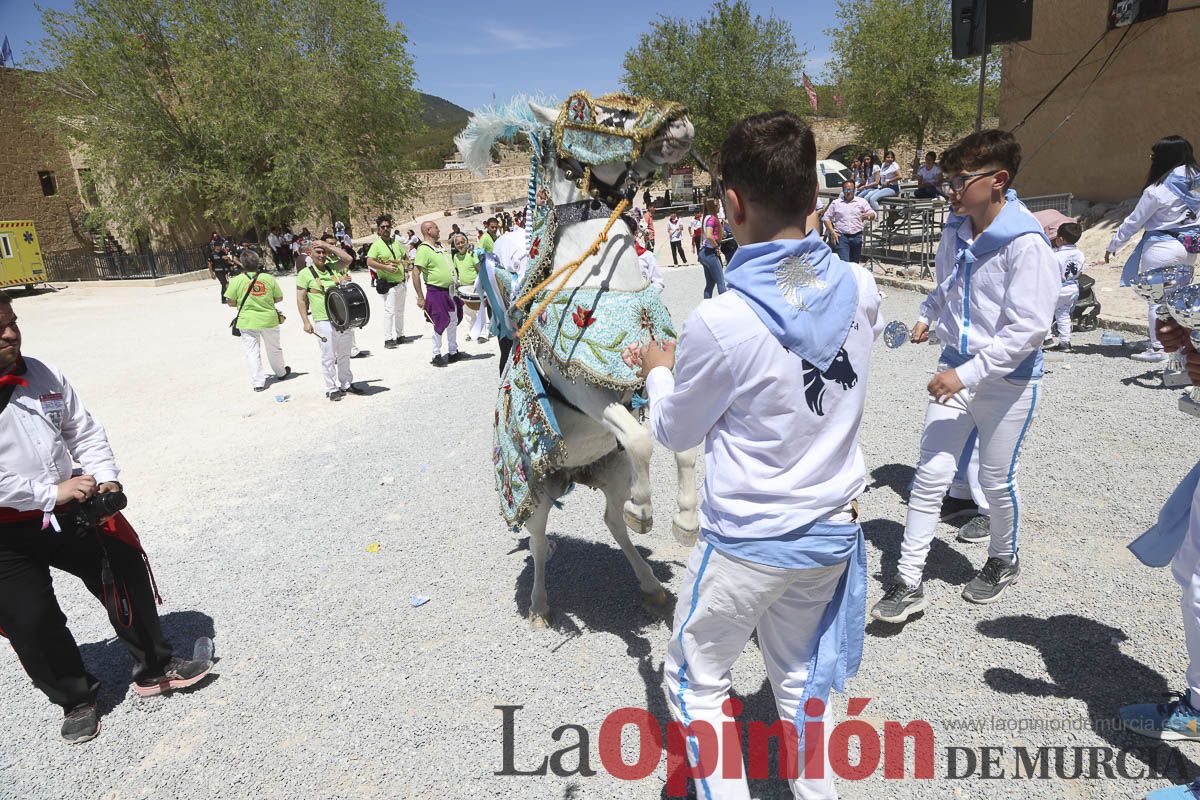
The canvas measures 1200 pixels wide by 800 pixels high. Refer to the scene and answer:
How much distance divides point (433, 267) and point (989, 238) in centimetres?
830

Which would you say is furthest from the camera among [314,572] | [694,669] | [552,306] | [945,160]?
[314,572]

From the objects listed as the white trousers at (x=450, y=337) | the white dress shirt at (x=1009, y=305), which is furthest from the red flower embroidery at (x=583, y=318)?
the white trousers at (x=450, y=337)

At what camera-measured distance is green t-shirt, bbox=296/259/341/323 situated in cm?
887

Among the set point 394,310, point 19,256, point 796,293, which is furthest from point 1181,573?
point 19,256

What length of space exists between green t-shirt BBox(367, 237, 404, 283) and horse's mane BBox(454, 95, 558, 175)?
7828 millimetres

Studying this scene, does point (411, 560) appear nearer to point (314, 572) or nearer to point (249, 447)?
point (314, 572)

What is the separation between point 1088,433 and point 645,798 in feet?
15.5

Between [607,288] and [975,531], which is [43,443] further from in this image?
[975,531]

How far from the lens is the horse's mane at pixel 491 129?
3.10m

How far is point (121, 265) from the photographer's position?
96.4ft

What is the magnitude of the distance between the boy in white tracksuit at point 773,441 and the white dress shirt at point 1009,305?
118 cm

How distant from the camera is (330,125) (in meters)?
30.1

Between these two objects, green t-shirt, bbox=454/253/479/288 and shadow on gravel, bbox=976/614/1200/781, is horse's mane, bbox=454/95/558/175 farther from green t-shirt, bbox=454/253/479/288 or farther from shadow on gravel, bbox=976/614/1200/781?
green t-shirt, bbox=454/253/479/288

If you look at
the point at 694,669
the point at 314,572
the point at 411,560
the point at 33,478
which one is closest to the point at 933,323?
the point at 694,669
